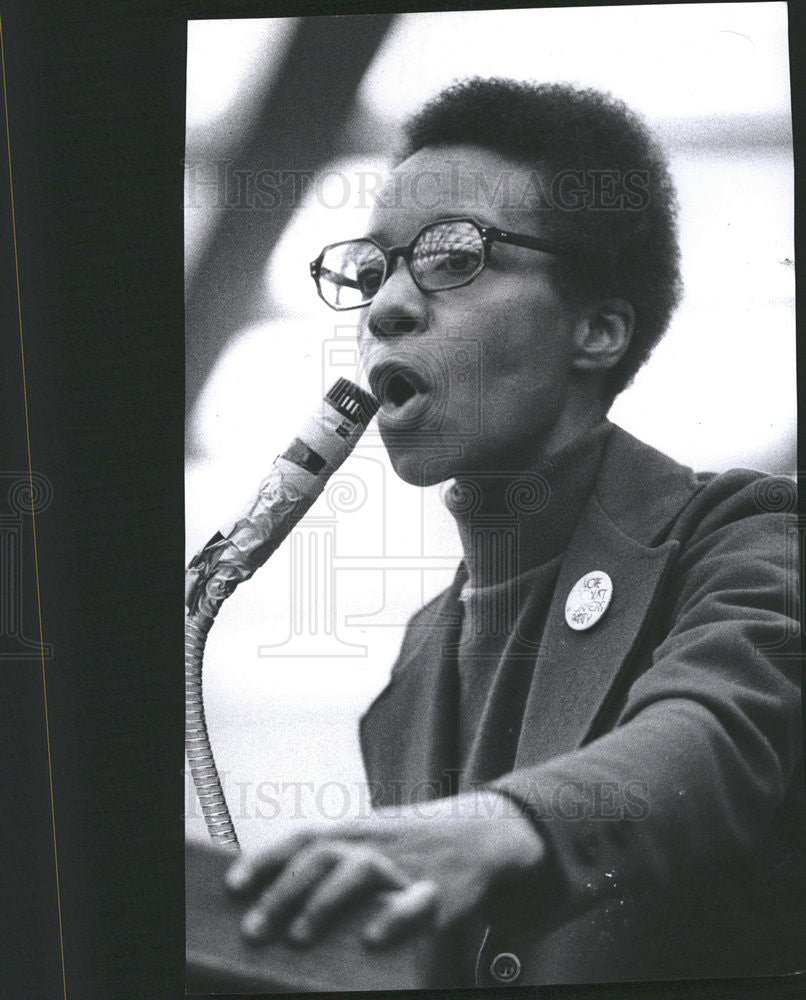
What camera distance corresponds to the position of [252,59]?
1235mm

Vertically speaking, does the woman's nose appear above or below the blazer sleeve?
above

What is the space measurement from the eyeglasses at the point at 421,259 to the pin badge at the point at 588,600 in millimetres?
329

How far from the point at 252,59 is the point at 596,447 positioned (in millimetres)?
544

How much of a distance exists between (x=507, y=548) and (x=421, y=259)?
311 mm

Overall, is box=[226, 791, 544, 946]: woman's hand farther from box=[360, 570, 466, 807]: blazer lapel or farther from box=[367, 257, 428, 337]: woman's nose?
box=[367, 257, 428, 337]: woman's nose

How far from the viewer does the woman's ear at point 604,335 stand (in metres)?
1.21

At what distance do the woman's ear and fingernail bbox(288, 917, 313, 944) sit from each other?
62 cm

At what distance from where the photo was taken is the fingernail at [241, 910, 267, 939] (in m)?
1.18

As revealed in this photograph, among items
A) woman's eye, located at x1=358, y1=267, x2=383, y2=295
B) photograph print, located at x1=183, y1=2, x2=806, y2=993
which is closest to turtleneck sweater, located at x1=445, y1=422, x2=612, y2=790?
photograph print, located at x1=183, y1=2, x2=806, y2=993

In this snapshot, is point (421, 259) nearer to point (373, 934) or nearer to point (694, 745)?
point (694, 745)

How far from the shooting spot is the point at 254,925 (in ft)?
3.88

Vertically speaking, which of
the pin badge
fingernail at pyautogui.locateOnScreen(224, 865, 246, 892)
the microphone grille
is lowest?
fingernail at pyautogui.locateOnScreen(224, 865, 246, 892)
